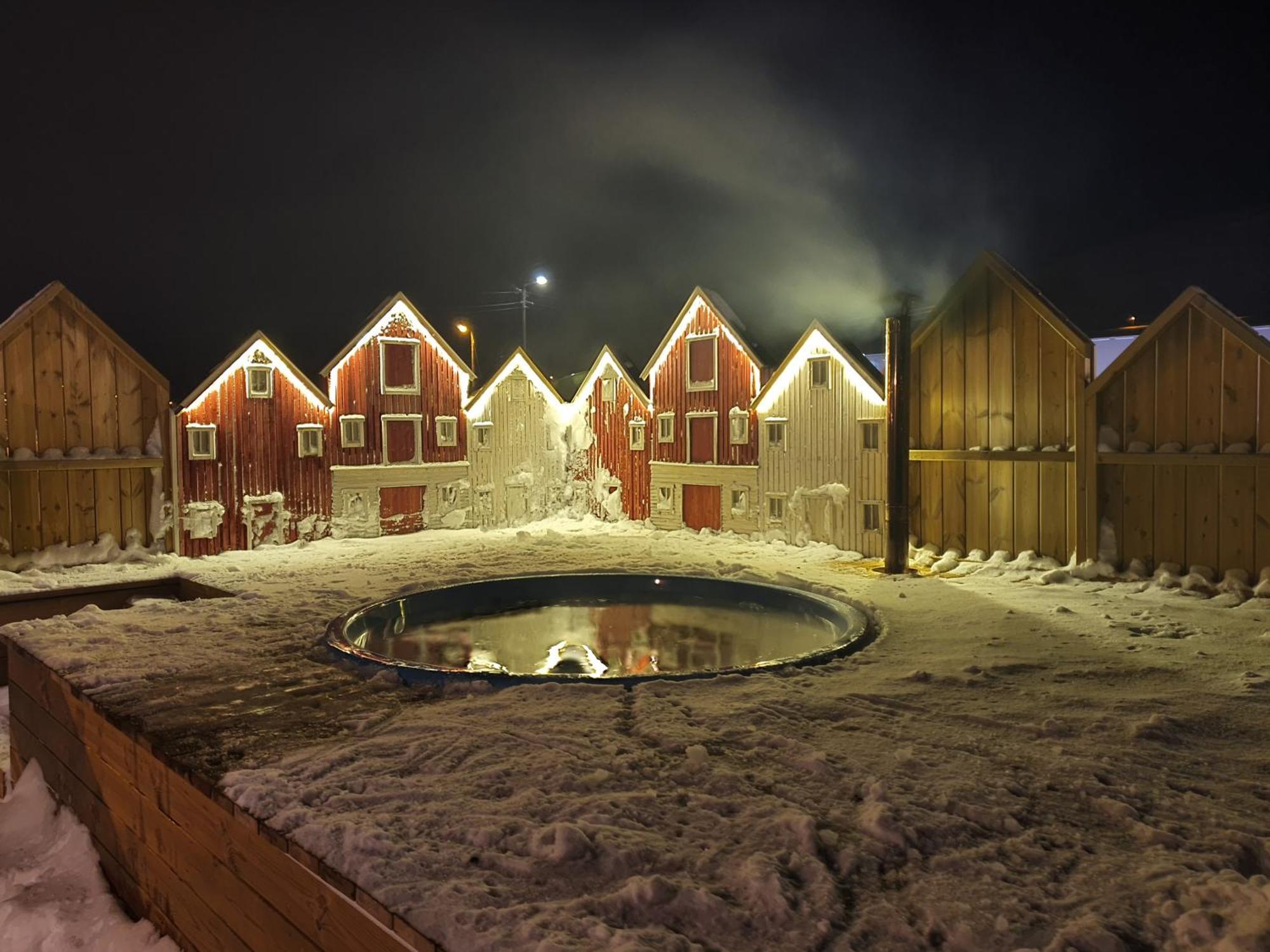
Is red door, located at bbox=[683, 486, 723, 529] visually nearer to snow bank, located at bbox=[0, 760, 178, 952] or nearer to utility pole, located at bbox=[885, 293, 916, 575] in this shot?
utility pole, located at bbox=[885, 293, 916, 575]

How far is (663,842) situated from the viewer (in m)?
3.73

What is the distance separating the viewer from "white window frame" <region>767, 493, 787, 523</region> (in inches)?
615

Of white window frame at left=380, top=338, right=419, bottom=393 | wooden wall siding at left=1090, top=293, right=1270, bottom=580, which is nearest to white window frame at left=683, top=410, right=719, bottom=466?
white window frame at left=380, top=338, right=419, bottom=393

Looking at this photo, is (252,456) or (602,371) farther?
(602,371)

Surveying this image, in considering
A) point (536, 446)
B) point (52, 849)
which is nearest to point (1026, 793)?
point (52, 849)

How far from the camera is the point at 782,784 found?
439 centimetres

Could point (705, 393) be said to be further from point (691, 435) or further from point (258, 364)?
point (258, 364)

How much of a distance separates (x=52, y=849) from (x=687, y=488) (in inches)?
509

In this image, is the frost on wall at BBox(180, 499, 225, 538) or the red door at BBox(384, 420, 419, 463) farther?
the red door at BBox(384, 420, 419, 463)

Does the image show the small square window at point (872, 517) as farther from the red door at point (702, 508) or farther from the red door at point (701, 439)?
the red door at point (701, 439)

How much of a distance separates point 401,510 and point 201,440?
13.4ft

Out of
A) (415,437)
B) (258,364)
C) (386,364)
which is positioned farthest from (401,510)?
(258,364)

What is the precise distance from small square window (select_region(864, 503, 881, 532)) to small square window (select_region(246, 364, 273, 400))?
36.1ft

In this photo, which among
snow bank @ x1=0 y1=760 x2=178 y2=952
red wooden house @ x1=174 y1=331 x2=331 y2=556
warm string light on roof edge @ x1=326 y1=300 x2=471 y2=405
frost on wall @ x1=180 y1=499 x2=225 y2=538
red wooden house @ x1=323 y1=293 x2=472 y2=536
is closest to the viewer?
snow bank @ x1=0 y1=760 x2=178 y2=952
